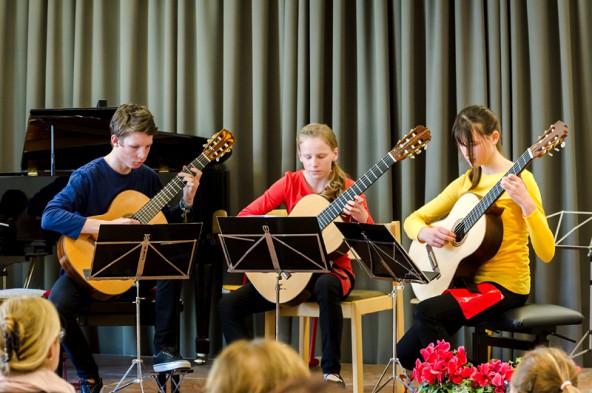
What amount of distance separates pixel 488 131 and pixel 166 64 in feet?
8.59

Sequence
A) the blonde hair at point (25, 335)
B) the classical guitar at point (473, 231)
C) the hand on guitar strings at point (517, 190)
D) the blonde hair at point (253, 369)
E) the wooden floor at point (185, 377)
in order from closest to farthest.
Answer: the blonde hair at point (253, 369) < the blonde hair at point (25, 335) < the hand on guitar strings at point (517, 190) < the classical guitar at point (473, 231) < the wooden floor at point (185, 377)

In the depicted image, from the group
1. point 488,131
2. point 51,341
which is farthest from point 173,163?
point 51,341

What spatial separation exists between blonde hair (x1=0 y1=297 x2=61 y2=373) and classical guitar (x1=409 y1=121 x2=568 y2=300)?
2.47 meters

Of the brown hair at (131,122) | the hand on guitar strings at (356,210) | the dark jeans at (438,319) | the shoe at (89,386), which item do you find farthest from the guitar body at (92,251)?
the dark jeans at (438,319)

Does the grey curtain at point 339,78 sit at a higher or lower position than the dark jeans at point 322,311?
higher

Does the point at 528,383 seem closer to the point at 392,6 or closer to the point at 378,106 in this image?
the point at 378,106

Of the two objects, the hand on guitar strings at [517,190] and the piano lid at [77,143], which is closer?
the hand on guitar strings at [517,190]

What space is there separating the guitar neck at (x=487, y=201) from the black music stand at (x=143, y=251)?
1.31 m

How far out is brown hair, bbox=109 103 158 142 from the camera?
4270 mm

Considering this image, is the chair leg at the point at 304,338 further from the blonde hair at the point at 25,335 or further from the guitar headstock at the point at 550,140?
the blonde hair at the point at 25,335

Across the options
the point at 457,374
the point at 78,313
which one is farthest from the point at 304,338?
the point at 457,374

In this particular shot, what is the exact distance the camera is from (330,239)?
4.09 m

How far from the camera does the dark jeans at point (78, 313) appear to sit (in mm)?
3959

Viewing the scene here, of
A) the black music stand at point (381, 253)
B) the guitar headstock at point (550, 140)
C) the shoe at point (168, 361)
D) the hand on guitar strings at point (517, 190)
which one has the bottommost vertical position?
the shoe at point (168, 361)
